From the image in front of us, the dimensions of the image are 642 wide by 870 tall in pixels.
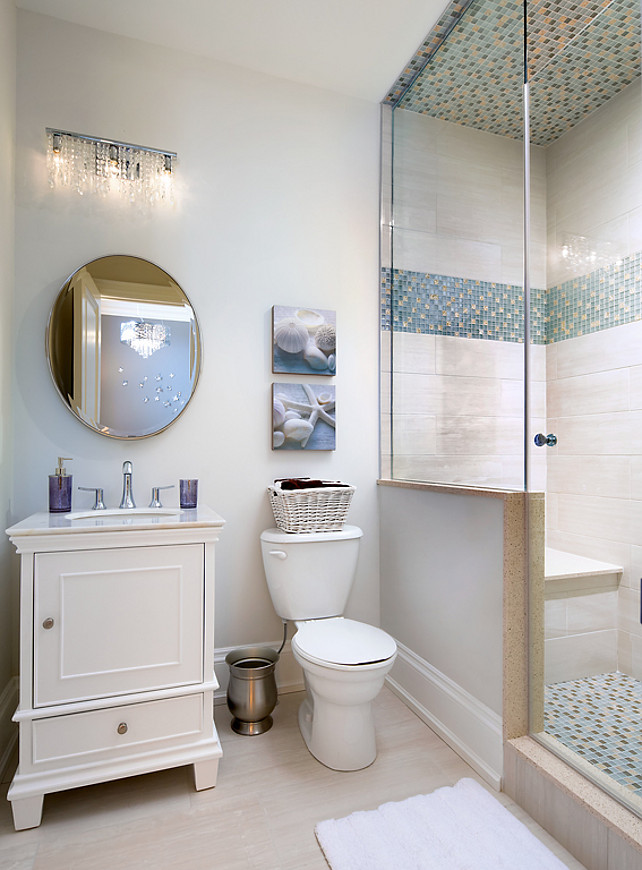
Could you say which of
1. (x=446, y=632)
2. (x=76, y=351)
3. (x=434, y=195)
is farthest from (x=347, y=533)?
(x=434, y=195)

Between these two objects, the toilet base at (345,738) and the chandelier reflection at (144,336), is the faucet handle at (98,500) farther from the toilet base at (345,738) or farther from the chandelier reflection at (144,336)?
the toilet base at (345,738)

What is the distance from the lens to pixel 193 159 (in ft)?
7.53

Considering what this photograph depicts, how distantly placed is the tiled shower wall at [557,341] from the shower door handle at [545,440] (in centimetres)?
2

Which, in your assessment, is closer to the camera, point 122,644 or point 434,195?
point 122,644

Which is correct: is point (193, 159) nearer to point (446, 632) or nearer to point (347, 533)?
point (347, 533)

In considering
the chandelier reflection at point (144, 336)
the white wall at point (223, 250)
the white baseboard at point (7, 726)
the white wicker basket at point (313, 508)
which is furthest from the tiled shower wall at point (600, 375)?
the white baseboard at point (7, 726)

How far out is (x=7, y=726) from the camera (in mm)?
1840

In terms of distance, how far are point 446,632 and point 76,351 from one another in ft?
5.87

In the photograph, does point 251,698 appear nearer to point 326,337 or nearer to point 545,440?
point 545,440

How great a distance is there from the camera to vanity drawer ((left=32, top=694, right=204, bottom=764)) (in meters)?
1.53

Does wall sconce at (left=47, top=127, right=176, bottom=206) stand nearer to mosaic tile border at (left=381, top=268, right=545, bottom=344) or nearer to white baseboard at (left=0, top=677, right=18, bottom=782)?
mosaic tile border at (left=381, top=268, right=545, bottom=344)

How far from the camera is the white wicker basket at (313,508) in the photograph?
2.15 meters

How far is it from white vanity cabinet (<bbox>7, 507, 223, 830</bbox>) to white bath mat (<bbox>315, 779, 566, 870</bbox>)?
476 millimetres

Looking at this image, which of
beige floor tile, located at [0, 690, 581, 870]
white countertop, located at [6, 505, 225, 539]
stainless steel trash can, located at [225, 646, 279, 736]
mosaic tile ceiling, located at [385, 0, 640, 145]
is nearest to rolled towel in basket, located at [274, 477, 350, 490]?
white countertop, located at [6, 505, 225, 539]
